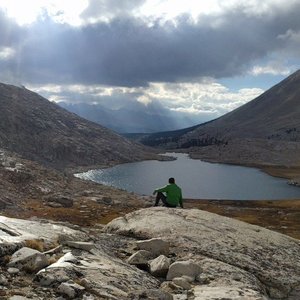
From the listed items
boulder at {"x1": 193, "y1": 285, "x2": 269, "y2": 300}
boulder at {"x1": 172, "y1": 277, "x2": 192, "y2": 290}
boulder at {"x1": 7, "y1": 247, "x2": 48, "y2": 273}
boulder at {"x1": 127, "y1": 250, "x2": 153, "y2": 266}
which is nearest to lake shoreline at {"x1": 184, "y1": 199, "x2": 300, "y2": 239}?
boulder at {"x1": 127, "y1": 250, "x2": 153, "y2": 266}

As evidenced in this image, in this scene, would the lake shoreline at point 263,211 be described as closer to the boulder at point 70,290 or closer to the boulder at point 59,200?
the boulder at point 59,200

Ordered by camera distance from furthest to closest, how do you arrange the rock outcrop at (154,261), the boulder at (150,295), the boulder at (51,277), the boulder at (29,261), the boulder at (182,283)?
the boulder at (182,283) < the boulder at (29,261) < the boulder at (150,295) < the rock outcrop at (154,261) < the boulder at (51,277)

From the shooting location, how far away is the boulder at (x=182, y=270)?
49.2 feet

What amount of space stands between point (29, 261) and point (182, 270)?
5336 millimetres

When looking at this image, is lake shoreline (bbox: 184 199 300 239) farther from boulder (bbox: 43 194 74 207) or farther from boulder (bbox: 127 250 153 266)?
boulder (bbox: 127 250 153 266)

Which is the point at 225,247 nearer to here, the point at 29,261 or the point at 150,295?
the point at 150,295

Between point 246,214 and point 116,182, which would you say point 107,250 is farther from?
point 116,182

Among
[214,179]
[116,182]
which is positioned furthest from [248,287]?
[214,179]

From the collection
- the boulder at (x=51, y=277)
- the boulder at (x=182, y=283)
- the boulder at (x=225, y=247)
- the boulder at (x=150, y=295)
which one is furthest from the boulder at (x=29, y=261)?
the boulder at (x=225, y=247)

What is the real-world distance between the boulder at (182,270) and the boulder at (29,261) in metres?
4.47

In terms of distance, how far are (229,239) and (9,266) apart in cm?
1034

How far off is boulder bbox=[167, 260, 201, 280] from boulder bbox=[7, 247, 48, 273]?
4469 mm

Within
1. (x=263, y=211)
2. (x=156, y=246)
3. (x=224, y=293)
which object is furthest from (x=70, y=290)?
(x=263, y=211)

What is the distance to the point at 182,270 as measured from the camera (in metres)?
15.1
